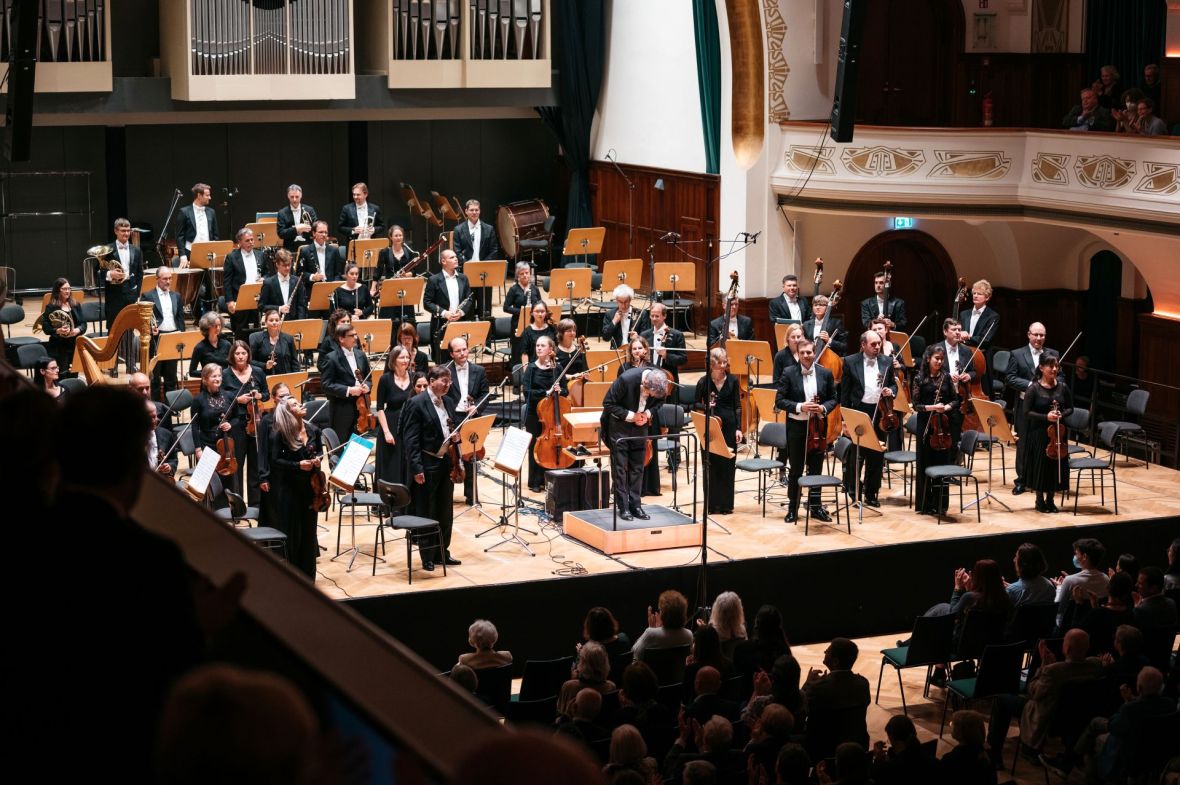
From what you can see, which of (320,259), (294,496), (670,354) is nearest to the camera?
(294,496)

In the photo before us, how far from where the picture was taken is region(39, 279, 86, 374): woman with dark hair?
12.6m

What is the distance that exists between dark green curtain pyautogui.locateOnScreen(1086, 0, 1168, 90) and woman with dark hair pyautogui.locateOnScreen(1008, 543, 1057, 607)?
28.6 feet

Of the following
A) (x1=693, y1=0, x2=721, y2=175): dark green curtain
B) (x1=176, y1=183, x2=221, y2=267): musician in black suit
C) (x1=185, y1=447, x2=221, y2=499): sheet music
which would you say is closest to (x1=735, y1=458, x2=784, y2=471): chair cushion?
(x1=185, y1=447, x2=221, y2=499): sheet music

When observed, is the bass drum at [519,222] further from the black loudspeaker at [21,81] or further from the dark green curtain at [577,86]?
the black loudspeaker at [21,81]

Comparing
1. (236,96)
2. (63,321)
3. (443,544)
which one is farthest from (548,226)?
(443,544)

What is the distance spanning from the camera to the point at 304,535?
32.0 ft

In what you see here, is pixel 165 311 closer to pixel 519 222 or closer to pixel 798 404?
pixel 798 404

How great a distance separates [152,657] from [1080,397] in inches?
531

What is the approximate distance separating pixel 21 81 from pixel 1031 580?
25.2 feet

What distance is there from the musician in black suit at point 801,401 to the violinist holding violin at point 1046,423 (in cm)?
168

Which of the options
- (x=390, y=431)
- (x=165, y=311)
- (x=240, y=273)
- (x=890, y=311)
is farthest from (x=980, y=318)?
(x=165, y=311)

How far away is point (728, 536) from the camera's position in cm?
1116

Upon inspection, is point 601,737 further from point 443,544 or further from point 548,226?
point 548,226

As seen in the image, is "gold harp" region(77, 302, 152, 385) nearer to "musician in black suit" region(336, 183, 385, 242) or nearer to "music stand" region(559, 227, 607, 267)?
"musician in black suit" region(336, 183, 385, 242)
